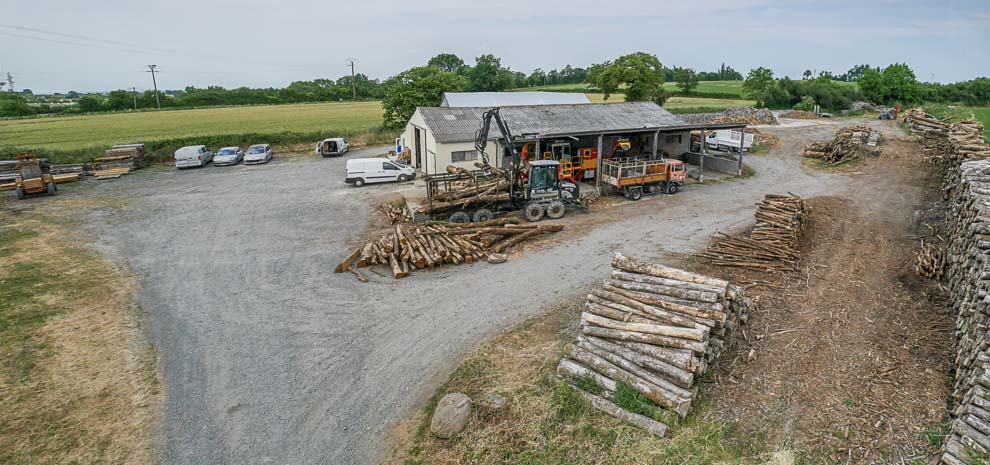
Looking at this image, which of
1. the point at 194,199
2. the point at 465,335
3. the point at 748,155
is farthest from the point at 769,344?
the point at 748,155

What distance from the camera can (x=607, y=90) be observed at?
58.5 meters

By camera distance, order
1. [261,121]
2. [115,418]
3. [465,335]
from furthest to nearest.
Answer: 1. [261,121]
2. [465,335]
3. [115,418]

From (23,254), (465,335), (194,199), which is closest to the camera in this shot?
(465,335)

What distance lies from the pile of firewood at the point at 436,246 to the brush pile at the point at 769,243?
612 cm

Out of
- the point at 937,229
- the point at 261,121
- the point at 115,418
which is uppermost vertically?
the point at 261,121

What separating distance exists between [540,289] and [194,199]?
68.1 ft

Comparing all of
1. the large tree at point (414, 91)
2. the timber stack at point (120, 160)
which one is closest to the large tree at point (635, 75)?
the large tree at point (414, 91)

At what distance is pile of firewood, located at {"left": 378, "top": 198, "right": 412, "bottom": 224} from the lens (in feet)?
72.4

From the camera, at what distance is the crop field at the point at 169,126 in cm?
4266

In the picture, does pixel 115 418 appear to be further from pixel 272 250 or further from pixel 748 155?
pixel 748 155

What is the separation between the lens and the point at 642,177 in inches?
998

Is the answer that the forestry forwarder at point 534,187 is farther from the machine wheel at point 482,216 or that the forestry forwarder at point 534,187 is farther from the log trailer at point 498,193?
the machine wheel at point 482,216

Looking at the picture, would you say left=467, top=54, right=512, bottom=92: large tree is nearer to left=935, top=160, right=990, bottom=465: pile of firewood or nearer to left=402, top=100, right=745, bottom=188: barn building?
left=402, top=100, right=745, bottom=188: barn building

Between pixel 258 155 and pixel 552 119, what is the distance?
21379mm
